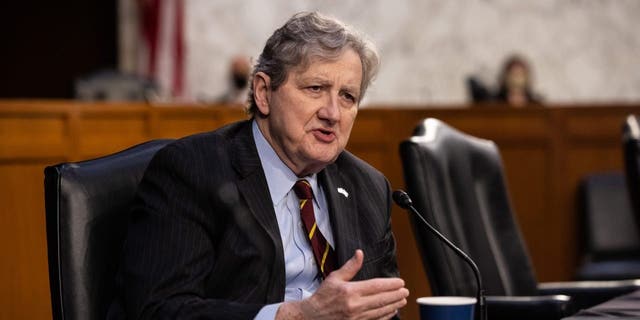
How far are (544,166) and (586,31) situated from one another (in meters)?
3.33

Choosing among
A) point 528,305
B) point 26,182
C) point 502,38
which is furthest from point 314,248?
point 502,38

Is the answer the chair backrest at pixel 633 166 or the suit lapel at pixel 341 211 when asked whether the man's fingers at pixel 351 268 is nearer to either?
the suit lapel at pixel 341 211

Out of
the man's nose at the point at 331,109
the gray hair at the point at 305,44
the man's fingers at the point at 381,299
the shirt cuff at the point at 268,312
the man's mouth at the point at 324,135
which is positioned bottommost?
the shirt cuff at the point at 268,312

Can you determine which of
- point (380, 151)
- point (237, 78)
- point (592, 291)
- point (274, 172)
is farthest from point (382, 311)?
point (237, 78)

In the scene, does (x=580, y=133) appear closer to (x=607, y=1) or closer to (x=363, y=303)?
(x=607, y=1)

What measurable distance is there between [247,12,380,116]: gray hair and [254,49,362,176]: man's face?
15mm

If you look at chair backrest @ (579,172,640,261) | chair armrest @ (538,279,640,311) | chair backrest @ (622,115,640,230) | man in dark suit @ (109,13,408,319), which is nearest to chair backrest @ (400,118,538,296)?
chair armrest @ (538,279,640,311)

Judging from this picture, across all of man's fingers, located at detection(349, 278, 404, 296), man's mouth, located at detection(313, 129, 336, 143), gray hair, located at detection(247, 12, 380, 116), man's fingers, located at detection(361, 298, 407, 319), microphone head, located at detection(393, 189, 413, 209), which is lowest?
man's fingers, located at detection(361, 298, 407, 319)

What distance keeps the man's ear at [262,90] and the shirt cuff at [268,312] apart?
19.0 inches

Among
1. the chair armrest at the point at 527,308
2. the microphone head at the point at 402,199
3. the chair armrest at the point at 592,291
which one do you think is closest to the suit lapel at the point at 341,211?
the microphone head at the point at 402,199

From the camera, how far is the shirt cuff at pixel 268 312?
187 centimetres

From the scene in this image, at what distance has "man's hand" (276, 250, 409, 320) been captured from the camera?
1.77 meters

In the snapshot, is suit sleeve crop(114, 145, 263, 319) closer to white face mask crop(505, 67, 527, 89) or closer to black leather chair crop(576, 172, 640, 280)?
black leather chair crop(576, 172, 640, 280)

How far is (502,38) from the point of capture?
9148 millimetres
